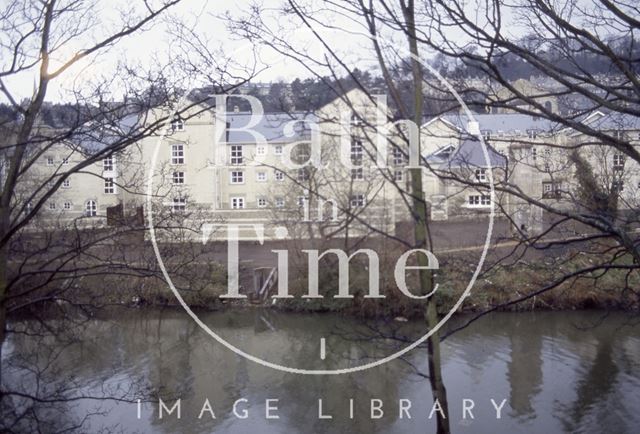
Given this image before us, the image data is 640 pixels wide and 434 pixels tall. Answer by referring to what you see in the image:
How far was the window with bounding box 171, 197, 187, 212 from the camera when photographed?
11.6ft

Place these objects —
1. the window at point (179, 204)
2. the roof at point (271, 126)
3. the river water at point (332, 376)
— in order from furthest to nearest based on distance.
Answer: the river water at point (332, 376) < the window at point (179, 204) < the roof at point (271, 126)

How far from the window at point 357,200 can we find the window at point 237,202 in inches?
118

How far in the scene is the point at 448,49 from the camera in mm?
2520

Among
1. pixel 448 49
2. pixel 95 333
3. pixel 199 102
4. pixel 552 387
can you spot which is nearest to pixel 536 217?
pixel 448 49

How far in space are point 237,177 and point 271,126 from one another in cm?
291

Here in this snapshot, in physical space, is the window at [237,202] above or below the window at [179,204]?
above

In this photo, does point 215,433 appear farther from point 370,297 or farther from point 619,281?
point 619,281

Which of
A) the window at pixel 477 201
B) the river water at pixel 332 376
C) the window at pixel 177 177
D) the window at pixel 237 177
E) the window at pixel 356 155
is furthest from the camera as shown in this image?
the window at pixel 237 177

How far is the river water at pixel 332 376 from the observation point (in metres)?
4.39

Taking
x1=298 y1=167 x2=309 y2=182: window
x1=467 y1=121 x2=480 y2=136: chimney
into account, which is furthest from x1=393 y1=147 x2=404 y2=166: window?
x1=298 y1=167 x2=309 y2=182: window

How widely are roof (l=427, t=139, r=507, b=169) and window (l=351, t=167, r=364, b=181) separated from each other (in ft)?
1.62

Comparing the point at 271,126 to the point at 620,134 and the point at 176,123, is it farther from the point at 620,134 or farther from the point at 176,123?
the point at 620,134

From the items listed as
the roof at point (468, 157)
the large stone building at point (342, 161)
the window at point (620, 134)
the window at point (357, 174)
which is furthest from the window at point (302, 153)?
the window at point (620, 134)

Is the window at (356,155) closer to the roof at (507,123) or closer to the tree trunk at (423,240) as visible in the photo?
the tree trunk at (423,240)
